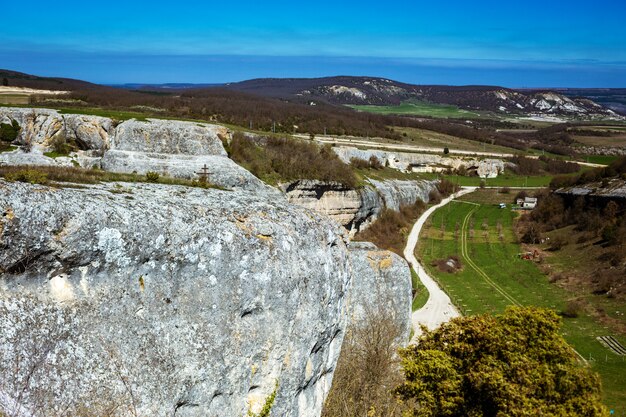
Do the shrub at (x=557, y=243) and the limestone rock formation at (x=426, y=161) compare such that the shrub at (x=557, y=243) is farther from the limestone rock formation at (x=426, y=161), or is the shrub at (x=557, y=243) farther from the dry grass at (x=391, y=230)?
the limestone rock formation at (x=426, y=161)

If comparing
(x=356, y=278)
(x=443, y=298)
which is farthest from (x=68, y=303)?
(x=443, y=298)

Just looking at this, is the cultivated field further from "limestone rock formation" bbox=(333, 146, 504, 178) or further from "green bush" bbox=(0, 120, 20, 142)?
"green bush" bbox=(0, 120, 20, 142)

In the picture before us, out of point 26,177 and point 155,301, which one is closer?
point 26,177

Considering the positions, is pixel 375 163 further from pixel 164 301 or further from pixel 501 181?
pixel 164 301

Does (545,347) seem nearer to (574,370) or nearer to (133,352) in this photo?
(574,370)

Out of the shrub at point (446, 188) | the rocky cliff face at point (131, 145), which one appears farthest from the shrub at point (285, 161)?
the shrub at point (446, 188)

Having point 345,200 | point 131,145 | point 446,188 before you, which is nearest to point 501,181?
point 446,188
